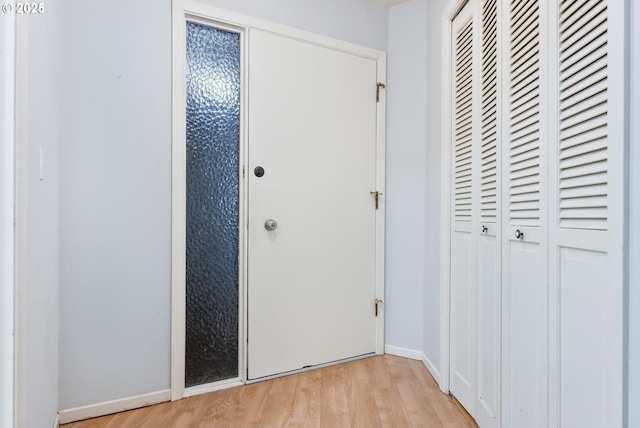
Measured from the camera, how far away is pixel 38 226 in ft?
3.68

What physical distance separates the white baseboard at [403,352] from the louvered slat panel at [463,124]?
970 millimetres

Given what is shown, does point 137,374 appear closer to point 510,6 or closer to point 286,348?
point 286,348

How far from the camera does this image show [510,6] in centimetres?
126

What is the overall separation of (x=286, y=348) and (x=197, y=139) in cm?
127

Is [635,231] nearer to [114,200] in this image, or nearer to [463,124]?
[463,124]

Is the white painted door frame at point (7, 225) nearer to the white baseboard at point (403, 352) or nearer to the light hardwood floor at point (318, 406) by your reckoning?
the light hardwood floor at point (318, 406)

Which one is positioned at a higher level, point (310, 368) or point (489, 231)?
point (489, 231)

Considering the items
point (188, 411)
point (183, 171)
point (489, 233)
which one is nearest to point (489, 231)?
point (489, 233)

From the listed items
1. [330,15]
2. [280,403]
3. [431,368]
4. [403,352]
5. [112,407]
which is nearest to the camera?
[112,407]

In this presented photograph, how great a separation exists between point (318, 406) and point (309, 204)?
107cm

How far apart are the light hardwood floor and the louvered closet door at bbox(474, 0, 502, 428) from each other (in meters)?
0.26

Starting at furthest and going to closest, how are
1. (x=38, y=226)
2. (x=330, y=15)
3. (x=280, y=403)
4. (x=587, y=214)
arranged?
(x=330, y=15)
(x=280, y=403)
(x=38, y=226)
(x=587, y=214)

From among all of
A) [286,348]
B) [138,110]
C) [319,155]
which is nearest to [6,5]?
[138,110]

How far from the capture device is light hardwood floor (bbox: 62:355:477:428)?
1516mm
